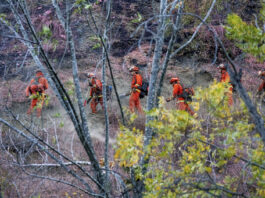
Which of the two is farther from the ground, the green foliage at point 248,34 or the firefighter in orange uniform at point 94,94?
the green foliage at point 248,34

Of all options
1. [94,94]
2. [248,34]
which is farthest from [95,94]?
[248,34]

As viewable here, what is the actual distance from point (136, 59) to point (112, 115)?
567cm

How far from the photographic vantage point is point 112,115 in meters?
11.6

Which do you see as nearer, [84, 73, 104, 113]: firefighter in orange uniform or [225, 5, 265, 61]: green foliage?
[225, 5, 265, 61]: green foliage

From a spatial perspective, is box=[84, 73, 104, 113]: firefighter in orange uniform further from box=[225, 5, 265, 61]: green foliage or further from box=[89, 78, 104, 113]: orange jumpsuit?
box=[225, 5, 265, 61]: green foliage

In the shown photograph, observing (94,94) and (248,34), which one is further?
(94,94)

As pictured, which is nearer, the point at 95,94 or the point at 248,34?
the point at 248,34

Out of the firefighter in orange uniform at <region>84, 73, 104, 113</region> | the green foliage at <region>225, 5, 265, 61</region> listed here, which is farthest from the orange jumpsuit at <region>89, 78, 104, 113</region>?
the green foliage at <region>225, 5, 265, 61</region>

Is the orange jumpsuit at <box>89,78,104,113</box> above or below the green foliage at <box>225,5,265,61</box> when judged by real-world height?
below

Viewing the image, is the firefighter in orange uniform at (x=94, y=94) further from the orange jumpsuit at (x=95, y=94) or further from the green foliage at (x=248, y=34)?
the green foliage at (x=248, y=34)

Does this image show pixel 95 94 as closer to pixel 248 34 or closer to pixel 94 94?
pixel 94 94

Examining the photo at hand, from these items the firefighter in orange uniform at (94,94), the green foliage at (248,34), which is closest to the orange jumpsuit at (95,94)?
the firefighter in orange uniform at (94,94)

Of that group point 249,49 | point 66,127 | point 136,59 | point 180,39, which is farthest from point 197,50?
point 249,49

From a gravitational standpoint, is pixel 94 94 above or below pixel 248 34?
below
